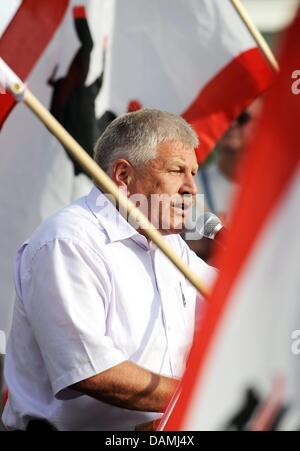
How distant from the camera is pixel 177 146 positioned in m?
3.60

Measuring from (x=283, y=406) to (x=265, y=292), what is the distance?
0.21 metres

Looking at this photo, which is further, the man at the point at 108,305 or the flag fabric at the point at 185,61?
the flag fabric at the point at 185,61

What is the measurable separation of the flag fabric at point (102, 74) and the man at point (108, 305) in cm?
139

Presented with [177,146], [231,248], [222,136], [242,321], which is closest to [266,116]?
[231,248]

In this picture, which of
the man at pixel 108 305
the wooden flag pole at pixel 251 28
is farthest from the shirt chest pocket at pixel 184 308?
the wooden flag pole at pixel 251 28

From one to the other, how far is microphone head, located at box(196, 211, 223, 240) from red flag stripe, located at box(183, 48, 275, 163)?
66.7 inches

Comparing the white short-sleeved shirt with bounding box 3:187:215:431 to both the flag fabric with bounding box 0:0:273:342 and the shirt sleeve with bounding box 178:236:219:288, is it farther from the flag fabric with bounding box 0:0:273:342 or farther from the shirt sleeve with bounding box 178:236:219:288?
the flag fabric with bounding box 0:0:273:342

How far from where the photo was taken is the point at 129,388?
3.15 metres

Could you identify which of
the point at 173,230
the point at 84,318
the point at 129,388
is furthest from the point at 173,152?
the point at 129,388

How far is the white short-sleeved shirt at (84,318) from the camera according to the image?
10.3 feet

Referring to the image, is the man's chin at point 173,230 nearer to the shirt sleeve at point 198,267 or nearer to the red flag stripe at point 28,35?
the shirt sleeve at point 198,267

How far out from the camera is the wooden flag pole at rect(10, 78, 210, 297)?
119 inches
